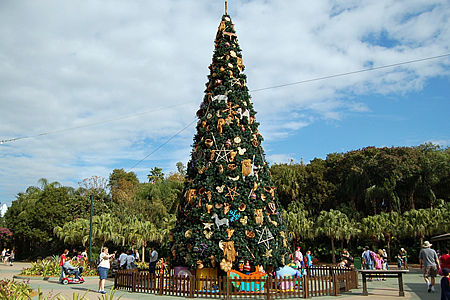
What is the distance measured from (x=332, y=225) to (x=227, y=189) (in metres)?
21.4

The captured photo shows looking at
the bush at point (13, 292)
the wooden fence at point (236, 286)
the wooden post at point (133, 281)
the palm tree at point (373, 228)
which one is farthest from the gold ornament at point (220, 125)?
the palm tree at point (373, 228)

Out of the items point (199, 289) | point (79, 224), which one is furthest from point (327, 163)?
point (199, 289)

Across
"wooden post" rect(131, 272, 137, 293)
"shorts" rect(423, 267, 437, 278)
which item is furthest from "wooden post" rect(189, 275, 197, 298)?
"shorts" rect(423, 267, 437, 278)

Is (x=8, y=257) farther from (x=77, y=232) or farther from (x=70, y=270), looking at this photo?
(x=70, y=270)

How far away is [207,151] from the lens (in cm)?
1326

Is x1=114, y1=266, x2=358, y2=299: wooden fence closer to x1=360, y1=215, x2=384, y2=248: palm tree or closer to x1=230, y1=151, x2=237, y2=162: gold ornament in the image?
x1=230, y1=151, x2=237, y2=162: gold ornament

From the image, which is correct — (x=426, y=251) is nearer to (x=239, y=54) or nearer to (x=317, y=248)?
(x=239, y=54)

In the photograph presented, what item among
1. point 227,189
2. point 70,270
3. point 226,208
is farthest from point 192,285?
point 70,270

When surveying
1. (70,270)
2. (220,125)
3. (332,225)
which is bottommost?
(70,270)

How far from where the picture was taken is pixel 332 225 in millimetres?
31234

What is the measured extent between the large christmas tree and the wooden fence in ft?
2.91

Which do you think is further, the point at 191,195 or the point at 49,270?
the point at 49,270

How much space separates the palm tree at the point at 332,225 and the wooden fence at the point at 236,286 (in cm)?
1917

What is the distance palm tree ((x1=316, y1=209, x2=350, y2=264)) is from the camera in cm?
3108
